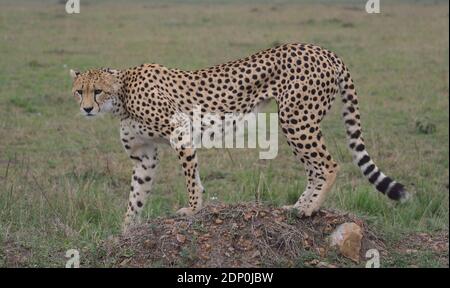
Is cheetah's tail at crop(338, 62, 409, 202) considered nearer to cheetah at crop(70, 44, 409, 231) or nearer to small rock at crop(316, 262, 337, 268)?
cheetah at crop(70, 44, 409, 231)

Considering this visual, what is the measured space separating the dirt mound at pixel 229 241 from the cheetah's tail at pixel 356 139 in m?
0.31

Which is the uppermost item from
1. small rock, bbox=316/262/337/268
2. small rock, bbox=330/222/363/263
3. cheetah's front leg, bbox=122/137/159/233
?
cheetah's front leg, bbox=122/137/159/233

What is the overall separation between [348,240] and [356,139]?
0.61 metres

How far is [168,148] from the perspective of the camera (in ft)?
26.3

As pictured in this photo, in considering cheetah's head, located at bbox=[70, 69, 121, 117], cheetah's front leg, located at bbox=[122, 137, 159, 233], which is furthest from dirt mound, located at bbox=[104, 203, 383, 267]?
cheetah's head, located at bbox=[70, 69, 121, 117]

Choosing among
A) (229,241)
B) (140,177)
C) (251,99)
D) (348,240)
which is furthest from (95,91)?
(348,240)

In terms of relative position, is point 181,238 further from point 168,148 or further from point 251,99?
point 168,148

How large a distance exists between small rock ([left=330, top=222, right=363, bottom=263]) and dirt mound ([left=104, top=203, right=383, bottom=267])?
0.15ft

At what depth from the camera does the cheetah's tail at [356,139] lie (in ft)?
15.9

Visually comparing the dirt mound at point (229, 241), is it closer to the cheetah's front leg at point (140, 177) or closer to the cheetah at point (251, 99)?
the cheetah at point (251, 99)

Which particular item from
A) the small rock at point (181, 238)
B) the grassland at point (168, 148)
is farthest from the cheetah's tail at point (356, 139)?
the small rock at point (181, 238)

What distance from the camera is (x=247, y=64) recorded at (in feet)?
16.6

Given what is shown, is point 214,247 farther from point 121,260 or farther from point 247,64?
point 247,64

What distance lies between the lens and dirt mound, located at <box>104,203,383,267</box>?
4609 millimetres
